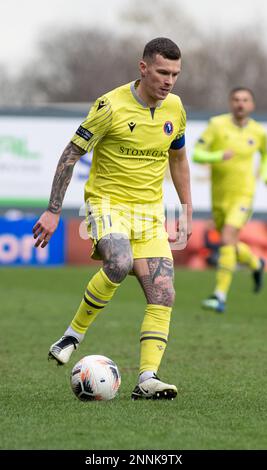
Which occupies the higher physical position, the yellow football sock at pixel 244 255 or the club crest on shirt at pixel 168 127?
the club crest on shirt at pixel 168 127

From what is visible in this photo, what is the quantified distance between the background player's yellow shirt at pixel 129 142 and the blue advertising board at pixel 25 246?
46.1 ft

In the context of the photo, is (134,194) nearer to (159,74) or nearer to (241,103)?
(159,74)

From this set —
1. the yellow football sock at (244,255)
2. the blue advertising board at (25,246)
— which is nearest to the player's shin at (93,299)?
the yellow football sock at (244,255)

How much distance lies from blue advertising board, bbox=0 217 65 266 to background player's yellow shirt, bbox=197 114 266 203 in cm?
781

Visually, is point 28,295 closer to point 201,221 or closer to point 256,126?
point 256,126

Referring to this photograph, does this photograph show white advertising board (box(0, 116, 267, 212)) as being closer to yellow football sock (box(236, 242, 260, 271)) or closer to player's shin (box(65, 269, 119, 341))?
yellow football sock (box(236, 242, 260, 271))

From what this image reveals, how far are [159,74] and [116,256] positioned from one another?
3.52 ft

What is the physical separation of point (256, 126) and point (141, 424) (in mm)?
8482

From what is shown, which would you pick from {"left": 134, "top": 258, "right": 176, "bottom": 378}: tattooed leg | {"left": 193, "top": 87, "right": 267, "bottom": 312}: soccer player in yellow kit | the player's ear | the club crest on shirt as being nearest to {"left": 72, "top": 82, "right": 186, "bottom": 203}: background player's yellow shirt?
the club crest on shirt

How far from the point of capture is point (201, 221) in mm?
21891

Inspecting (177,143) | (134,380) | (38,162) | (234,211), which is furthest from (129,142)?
Result: (38,162)

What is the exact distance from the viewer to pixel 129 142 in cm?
670

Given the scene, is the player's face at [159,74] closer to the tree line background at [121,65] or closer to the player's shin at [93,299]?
the player's shin at [93,299]

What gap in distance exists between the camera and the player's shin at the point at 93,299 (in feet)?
21.6
